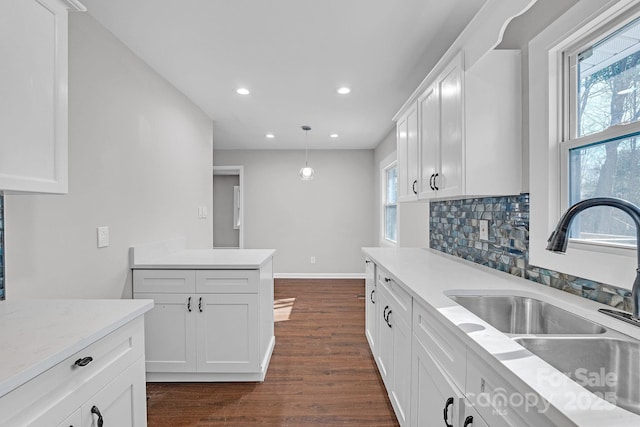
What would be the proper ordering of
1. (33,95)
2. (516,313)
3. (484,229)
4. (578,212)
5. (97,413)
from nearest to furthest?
(578,212) < (97,413) < (33,95) < (516,313) < (484,229)

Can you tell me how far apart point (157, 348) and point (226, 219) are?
14.5 feet

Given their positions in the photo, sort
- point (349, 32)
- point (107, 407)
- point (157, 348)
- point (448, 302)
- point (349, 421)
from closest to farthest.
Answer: point (107, 407) < point (448, 302) < point (349, 421) < point (349, 32) < point (157, 348)

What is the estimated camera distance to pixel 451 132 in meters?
1.77

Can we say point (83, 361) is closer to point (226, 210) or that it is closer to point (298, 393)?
point (298, 393)

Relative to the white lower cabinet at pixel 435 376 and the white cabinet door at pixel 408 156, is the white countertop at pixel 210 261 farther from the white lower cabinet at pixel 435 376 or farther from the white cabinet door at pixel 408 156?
the white cabinet door at pixel 408 156

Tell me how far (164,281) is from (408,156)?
2.10 metres

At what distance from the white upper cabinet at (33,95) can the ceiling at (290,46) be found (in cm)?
76

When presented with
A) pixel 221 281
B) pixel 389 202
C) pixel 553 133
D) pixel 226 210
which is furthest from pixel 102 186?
pixel 226 210

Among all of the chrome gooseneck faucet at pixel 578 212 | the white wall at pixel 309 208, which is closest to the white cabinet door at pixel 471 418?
the chrome gooseneck faucet at pixel 578 212

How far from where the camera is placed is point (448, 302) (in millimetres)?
1174

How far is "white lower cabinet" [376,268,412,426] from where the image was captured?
154 cm

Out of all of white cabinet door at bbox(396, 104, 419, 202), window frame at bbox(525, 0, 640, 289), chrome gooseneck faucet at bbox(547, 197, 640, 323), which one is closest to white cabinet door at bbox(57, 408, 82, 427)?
chrome gooseneck faucet at bbox(547, 197, 640, 323)

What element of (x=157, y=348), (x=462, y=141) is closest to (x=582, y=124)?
(x=462, y=141)

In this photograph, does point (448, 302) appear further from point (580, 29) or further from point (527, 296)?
point (580, 29)
